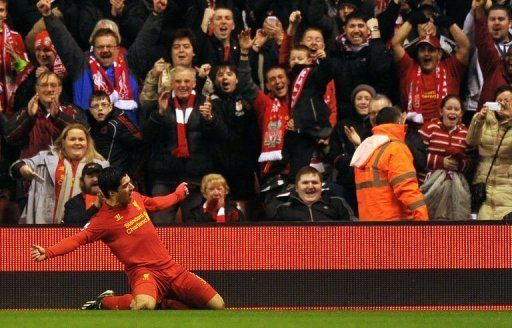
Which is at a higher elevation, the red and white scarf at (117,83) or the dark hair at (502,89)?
the red and white scarf at (117,83)

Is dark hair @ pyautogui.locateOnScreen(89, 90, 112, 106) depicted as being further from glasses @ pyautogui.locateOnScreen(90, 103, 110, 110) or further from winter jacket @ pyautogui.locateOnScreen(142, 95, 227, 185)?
winter jacket @ pyautogui.locateOnScreen(142, 95, 227, 185)

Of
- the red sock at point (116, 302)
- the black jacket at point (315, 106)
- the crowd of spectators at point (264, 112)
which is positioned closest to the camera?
the red sock at point (116, 302)

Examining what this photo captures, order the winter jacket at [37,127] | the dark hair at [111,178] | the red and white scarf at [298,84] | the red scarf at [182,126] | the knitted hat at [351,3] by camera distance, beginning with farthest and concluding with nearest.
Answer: the knitted hat at [351,3], the red and white scarf at [298,84], the winter jacket at [37,127], the red scarf at [182,126], the dark hair at [111,178]

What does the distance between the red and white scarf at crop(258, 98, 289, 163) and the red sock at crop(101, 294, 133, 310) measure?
8.60 feet

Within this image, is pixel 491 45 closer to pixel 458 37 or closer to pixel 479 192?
pixel 458 37

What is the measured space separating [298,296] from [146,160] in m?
2.61

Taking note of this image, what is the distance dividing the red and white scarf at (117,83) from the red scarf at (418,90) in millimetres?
3198

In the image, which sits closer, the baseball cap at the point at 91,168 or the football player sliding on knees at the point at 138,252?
the football player sliding on knees at the point at 138,252

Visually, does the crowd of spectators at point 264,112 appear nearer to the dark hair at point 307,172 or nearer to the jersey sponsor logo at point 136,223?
the dark hair at point 307,172

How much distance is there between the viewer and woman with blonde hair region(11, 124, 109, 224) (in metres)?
12.1

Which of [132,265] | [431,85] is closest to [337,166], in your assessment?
[431,85]

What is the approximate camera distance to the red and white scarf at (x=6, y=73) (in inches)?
529

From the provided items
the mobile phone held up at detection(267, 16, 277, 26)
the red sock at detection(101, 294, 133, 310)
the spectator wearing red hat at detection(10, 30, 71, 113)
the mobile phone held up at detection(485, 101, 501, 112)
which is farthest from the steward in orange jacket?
the spectator wearing red hat at detection(10, 30, 71, 113)

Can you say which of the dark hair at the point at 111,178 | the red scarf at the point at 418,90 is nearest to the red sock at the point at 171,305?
the dark hair at the point at 111,178
